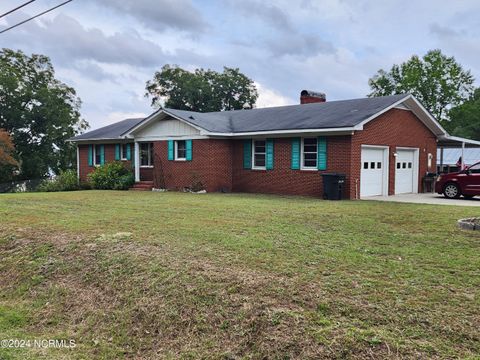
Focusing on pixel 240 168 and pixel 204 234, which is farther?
pixel 240 168

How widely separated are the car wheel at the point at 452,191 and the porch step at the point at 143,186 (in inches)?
509

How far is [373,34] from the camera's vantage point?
51.1 ft

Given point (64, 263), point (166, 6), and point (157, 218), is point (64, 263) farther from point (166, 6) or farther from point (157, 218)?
point (166, 6)

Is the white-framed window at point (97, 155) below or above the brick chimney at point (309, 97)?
below

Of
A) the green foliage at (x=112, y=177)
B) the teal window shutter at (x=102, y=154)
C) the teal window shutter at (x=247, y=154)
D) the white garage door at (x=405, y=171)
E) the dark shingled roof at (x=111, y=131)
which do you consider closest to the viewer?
the white garage door at (x=405, y=171)

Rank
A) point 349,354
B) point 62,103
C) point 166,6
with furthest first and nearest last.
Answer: point 62,103 < point 166,6 < point 349,354

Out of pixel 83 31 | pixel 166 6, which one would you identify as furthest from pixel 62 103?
pixel 166 6

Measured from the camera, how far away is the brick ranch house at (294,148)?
54.1ft

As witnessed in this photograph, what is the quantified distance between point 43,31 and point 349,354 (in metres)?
16.2

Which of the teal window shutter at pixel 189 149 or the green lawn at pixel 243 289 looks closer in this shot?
the green lawn at pixel 243 289

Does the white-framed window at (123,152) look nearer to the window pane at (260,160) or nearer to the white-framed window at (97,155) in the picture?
the white-framed window at (97,155)

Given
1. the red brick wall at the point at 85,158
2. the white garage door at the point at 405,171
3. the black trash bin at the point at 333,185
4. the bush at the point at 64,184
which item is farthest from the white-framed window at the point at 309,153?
the bush at the point at 64,184

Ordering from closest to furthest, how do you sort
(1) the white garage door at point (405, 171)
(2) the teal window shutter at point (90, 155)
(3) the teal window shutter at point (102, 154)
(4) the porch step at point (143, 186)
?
1. (1) the white garage door at point (405, 171)
2. (4) the porch step at point (143, 186)
3. (3) the teal window shutter at point (102, 154)
4. (2) the teal window shutter at point (90, 155)

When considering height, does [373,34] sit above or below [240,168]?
above
